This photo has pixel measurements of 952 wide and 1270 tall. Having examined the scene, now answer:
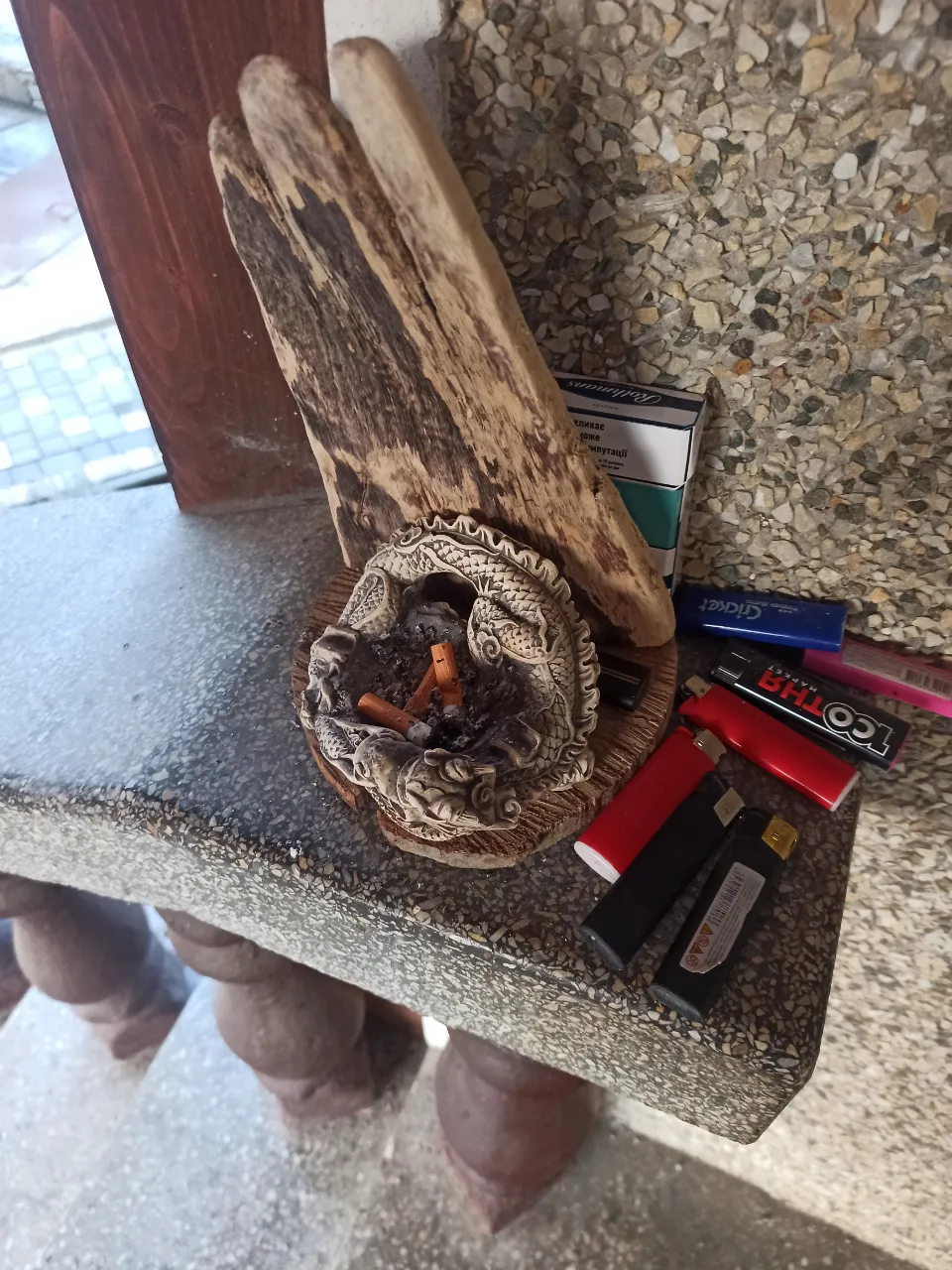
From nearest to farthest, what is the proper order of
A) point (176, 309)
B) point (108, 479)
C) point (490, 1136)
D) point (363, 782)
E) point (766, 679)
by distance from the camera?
1. point (363, 782)
2. point (766, 679)
3. point (176, 309)
4. point (490, 1136)
5. point (108, 479)

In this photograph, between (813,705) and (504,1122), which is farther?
(504,1122)

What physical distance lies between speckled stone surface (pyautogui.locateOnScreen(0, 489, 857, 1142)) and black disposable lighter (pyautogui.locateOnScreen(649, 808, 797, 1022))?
1 centimetres

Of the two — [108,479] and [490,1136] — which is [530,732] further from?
[108,479]

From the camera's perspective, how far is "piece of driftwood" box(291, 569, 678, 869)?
0.58 metres

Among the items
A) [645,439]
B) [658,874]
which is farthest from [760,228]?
[658,874]

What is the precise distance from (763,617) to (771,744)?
0.34 ft

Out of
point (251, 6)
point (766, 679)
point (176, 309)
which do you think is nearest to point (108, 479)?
point (176, 309)

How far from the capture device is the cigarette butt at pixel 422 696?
1.91 ft

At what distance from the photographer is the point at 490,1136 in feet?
3.19

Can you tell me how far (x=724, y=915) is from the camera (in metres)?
0.57

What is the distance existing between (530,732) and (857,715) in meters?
0.27

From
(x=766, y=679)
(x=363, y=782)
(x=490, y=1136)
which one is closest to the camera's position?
(x=363, y=782)

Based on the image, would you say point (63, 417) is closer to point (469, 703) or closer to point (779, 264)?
point (469, 703)

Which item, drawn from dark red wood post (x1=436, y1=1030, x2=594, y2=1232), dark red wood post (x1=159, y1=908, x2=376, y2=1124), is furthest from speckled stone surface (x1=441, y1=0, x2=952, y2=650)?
dark red wood post (x1=159, y1=908, x2=376, y2=1124)
